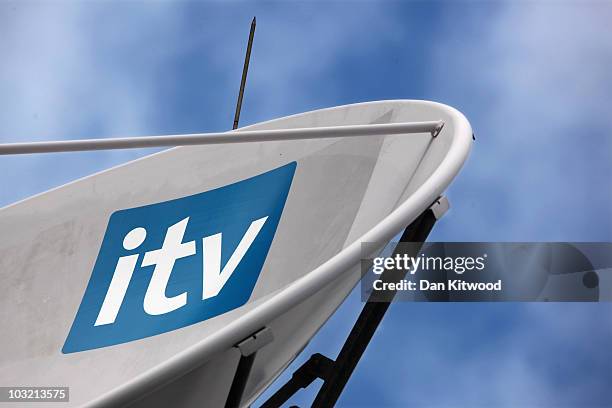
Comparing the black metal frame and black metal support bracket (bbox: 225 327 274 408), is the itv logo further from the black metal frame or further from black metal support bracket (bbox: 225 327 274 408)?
black metal support bracket (bbox: 225 327 274 408)

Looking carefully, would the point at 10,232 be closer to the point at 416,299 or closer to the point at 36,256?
the point at 36,256

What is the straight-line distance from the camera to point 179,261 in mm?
6613

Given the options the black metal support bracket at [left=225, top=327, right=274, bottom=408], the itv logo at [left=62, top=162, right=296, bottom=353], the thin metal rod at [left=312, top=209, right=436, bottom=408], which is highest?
the itv logo at [left=62, top=162, right=296, bottom=353]

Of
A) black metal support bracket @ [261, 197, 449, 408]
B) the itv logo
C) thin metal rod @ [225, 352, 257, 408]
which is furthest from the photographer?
the itv logo

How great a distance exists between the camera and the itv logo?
623 centimetres

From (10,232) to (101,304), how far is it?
137cm

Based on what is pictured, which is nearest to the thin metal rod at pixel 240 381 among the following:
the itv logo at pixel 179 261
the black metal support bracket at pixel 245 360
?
the black metal support bracket at pixel 245 360

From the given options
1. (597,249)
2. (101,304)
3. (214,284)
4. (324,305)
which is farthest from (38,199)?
(597,249)

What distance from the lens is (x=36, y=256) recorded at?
729cm

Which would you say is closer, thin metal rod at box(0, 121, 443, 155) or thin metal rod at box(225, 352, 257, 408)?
thin metal rod at box(225, 352, 257, 408)

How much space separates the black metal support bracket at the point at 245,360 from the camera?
398cm

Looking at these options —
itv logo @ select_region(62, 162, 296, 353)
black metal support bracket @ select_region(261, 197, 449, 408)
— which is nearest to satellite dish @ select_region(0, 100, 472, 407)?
itv logo @ select_region(62, 162, 296, 353)

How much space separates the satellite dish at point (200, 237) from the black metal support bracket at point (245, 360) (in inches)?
3.5

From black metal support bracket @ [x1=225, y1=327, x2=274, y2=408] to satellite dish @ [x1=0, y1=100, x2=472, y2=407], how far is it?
9 centimetres
